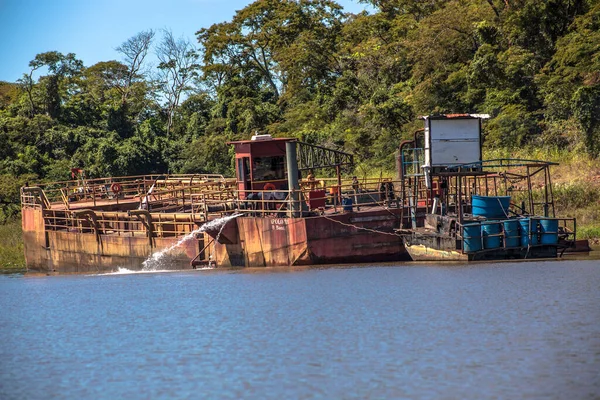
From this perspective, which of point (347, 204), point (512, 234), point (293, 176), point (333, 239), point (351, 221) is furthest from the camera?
point (347, 204)

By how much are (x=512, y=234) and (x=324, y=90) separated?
116 ft

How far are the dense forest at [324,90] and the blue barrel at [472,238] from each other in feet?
48.7

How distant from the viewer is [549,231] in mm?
29422

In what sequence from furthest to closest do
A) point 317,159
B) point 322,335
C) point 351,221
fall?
point 317,159, point 351,221, point 322,335

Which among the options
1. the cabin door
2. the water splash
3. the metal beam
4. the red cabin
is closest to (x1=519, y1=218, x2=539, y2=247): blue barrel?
the metal beam

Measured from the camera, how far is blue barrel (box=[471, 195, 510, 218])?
3023 centimetres


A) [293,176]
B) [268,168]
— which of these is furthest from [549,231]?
[268,168]

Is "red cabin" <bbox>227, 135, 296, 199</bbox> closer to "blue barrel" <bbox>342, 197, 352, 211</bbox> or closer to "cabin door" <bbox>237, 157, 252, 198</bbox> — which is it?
"cabin door" <bbox>237, 157, 252, 198</bbox>

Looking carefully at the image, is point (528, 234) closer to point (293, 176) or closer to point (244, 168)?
point (293, 176)

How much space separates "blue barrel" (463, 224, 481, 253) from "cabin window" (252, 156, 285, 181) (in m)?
8.82

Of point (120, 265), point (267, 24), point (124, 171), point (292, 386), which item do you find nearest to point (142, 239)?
point (120, 265)

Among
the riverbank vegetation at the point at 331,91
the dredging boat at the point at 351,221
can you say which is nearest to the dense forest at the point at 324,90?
the riverbank vegetation at the point at 331,91

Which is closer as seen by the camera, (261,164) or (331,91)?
(261,164)

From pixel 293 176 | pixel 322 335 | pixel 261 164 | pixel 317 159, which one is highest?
pixel 317 159
